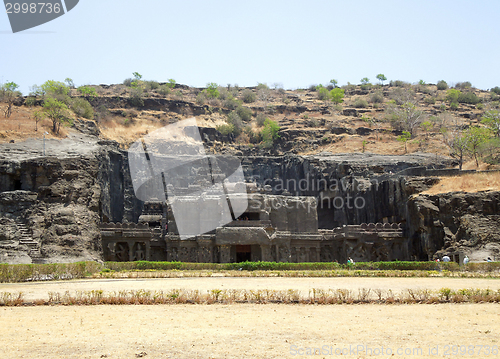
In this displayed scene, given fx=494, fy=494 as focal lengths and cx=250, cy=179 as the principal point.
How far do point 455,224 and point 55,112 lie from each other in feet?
168

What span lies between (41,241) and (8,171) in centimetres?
849

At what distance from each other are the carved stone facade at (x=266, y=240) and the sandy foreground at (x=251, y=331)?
25831 mm

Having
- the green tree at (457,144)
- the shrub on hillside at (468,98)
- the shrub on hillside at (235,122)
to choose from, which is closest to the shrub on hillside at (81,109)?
the shrub on hillside at (235,122)

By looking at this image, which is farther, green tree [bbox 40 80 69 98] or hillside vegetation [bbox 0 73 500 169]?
green tree [bbox 40 80 69 98]

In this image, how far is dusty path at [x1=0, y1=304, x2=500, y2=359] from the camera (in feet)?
40.5

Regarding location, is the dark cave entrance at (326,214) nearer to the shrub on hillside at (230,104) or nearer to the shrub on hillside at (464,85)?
the shrub on hillside at (230,104)

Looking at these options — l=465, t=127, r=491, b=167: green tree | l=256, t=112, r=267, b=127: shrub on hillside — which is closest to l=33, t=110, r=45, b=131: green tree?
l=256, t=112, r=267, b=127: shrub on hillside

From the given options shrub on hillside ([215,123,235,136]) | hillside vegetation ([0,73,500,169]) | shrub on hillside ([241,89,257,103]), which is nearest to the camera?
hillside vegetation ([0,73,500,169])

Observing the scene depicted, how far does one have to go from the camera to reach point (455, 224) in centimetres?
4394

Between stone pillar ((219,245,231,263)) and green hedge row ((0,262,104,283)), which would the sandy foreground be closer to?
green hedge row ((0,262,104,283))

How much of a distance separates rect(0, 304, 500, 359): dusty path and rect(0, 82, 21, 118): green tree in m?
58.1

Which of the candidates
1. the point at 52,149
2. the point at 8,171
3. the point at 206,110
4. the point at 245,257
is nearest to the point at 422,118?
the point at 206,110

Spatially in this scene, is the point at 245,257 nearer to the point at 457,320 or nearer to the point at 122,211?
the point at 122,211

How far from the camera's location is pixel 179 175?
6988 cm
